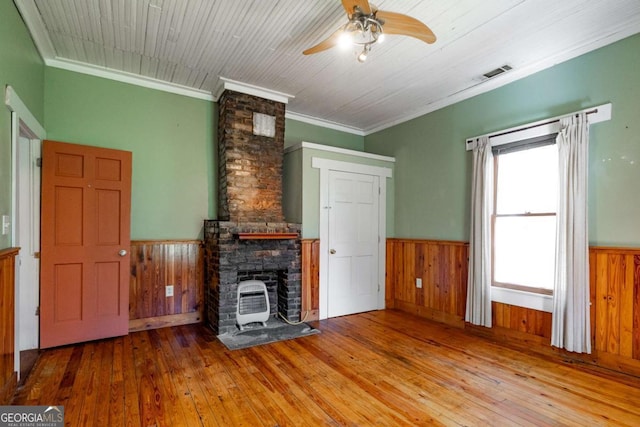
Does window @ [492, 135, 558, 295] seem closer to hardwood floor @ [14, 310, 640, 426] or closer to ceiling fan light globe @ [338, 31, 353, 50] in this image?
hardwood floor @ [14, 310, 640, 426]

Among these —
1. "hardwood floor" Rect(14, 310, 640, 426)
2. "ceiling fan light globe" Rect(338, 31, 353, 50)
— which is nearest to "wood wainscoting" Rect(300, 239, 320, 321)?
"hardwood floor" Rect(14, 310, 640, 426)

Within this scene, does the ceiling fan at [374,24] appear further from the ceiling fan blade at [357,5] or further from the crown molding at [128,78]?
the crown molding at [128,78]

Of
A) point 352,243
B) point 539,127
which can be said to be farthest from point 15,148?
point 539,127

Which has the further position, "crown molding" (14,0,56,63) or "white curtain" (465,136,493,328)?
"white curtain" (465,136,493,328)

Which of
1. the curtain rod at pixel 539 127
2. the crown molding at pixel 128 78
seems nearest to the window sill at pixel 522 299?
the curtain rod at pixel 539 127

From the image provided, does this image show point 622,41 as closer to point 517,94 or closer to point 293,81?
point 517,94

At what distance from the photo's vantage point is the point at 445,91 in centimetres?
389

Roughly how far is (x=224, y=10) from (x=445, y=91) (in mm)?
2711

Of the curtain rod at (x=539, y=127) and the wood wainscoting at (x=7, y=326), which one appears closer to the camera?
the wood wainscoting at (x=7, y=326)

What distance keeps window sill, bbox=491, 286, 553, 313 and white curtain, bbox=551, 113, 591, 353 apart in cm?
15

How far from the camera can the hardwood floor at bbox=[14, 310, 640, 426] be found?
6.75 feet

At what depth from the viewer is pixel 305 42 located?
2941 millimetres

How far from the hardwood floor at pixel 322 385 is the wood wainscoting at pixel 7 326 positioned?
0.55 ft

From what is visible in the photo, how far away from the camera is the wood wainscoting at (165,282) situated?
3.60 metres
